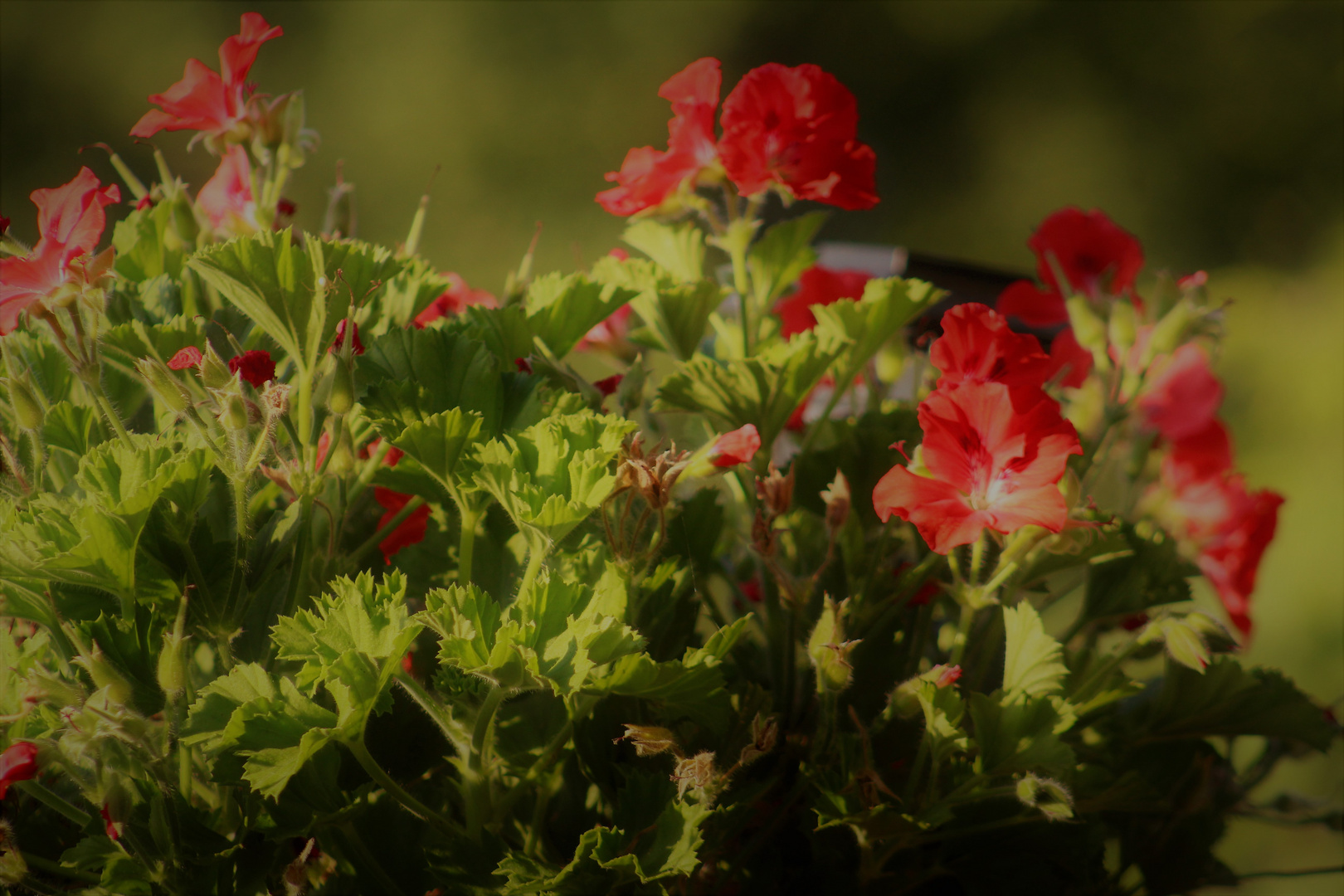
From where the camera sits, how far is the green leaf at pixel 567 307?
0.95ft

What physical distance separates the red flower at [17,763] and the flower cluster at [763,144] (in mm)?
230

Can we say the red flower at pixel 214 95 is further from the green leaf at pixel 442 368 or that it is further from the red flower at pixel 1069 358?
the red flower at pixel 1069 358

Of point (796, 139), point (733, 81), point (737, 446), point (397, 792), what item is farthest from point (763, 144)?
point (733, 81)

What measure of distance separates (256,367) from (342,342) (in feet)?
0.10

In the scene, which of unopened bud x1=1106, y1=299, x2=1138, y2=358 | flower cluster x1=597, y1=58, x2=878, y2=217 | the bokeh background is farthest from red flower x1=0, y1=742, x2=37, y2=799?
the bokeh background

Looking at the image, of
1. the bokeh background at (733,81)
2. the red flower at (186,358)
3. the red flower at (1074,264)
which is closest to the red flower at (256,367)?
the red flower at (186,358)

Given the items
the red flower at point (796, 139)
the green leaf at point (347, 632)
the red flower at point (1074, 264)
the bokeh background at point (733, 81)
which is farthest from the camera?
the bokeh background at point (733, 81)

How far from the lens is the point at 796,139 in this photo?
0.33 meters

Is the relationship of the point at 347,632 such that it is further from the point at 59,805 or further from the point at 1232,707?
the point at 1232,707

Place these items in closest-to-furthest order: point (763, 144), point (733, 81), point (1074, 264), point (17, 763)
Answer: point (17, 763), point (763, 144), point (1074, 264), point (733, 81)

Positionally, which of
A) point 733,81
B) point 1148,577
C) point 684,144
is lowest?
point 1148,577

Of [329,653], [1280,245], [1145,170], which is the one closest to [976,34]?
[1145,170]

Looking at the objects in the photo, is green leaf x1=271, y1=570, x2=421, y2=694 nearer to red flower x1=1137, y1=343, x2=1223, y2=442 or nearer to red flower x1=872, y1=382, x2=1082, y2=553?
red flower x1=872, y1=382, x2=1082, y2=553

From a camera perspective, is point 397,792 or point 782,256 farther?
point 782,256
